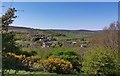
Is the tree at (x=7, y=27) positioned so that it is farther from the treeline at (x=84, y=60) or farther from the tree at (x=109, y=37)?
the tree at (x=109, y=37)

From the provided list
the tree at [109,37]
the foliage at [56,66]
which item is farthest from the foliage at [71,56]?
the tree at [109,37]

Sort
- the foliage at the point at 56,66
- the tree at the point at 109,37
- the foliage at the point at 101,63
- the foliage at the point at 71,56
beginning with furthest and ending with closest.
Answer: the tree at the point at 109,37
the foliage at the point at 71,56
the foliage at the point at 56,66
the foliage at the point at 101,63

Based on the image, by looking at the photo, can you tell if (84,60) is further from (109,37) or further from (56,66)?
(109,37)

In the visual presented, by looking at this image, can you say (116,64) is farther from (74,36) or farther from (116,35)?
(74,36)

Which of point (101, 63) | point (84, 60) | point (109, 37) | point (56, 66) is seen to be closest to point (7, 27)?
point (101, 63)

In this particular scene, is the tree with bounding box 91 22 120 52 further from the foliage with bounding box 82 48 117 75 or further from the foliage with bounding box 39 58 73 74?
the foliage with bounding box 39 58 73 74

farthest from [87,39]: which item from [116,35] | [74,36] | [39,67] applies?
[39,67]

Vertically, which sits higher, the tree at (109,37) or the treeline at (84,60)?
the tree at (109,37)
